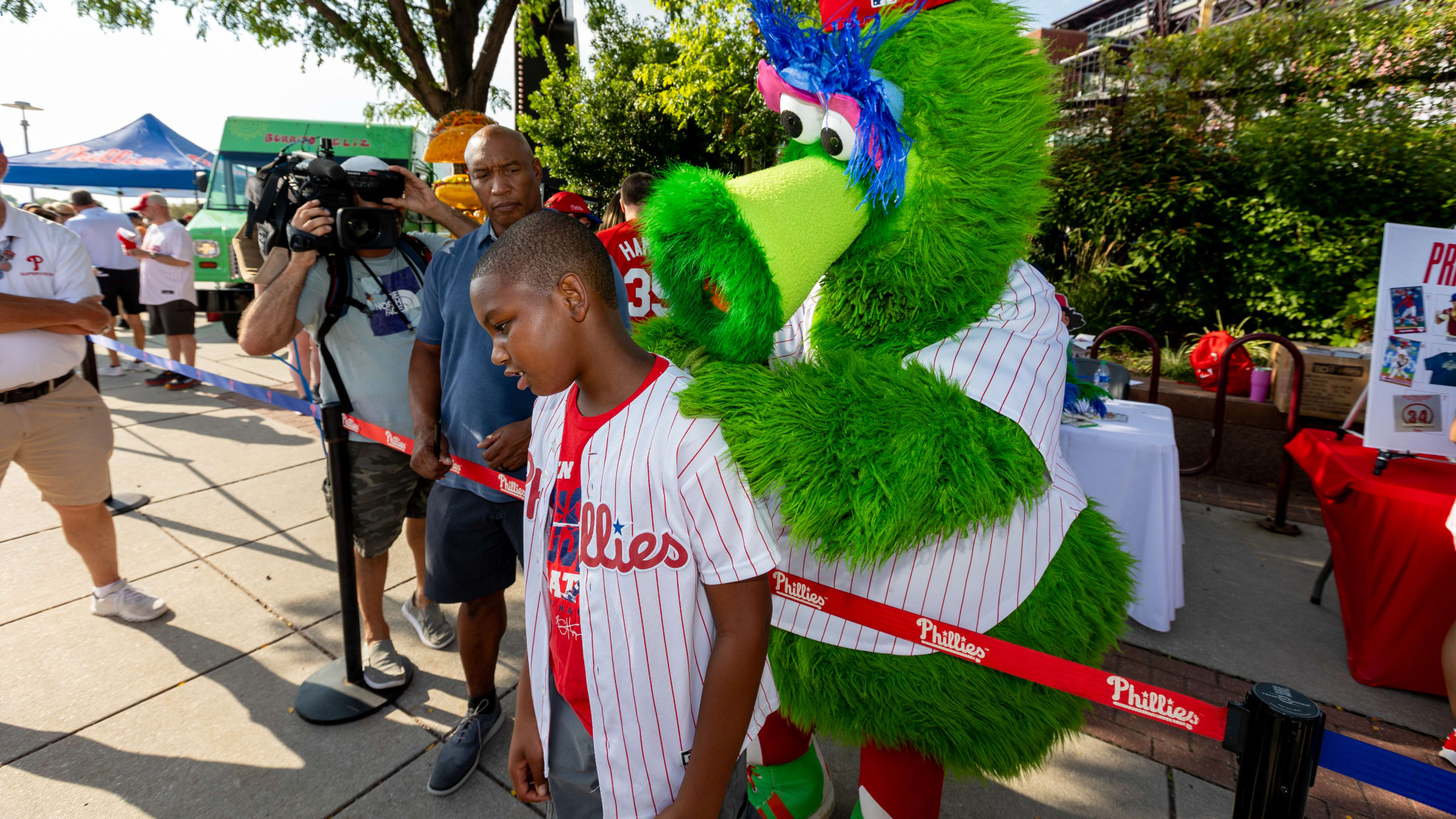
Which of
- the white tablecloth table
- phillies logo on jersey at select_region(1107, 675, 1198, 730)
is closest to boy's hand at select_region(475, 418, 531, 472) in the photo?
phillies logo on jersey at select_region(1107, 675, 1198, 730)

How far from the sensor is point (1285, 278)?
21.8ft

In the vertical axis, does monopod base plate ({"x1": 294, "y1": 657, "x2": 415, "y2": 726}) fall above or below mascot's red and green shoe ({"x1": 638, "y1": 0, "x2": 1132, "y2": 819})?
below

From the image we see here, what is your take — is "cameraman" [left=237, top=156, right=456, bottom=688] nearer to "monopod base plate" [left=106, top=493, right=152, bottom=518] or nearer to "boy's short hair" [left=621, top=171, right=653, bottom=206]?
"boy's short hair" [left=621, top=171, right=653, bottom=206]

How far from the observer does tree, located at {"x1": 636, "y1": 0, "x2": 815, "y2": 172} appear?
34.5 feet

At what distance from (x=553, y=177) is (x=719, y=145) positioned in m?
3.79

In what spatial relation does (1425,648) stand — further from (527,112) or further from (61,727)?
Answer: (527,112)

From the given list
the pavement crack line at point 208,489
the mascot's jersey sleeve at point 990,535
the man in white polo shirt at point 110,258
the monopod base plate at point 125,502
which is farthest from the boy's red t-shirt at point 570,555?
the man in white polo shirt at point 110,258

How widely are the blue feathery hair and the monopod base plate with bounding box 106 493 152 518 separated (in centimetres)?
515

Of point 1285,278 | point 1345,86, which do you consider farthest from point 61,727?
point 1345,86

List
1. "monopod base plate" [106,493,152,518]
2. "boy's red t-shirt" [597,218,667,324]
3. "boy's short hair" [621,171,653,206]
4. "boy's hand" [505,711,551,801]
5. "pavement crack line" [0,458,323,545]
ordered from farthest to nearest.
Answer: "monopod base plate" [106,493,152,518] < "pavement crack line" [0,458,323,545] < "boy's short hair" [621,171,653,206] < "boy's red t-shirt" [597,218,667,324] < "boy's hand" [505,711,551,801]

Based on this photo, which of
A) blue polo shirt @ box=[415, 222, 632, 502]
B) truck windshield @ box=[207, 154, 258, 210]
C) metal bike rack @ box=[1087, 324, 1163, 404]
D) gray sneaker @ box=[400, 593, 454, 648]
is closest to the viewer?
blue polo shirt @ box=[415, 222, 632, 502]

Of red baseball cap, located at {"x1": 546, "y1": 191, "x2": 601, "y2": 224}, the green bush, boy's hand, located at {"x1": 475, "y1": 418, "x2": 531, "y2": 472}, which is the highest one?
the green bush

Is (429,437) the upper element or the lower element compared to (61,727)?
upper

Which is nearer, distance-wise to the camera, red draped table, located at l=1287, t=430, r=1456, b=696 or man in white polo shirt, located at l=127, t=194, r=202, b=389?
red draped table, located at l=1287, t=430, r=1456, b=696
